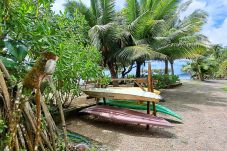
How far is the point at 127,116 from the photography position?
6.21 m

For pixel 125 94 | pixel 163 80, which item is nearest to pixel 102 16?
pixel 125 94

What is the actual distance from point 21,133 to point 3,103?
1.46 feet

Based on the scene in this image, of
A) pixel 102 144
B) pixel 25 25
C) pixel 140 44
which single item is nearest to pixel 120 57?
pixel 140 44

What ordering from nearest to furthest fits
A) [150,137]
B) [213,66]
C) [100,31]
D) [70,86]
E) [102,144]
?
[102,144], [150,137], [70,86], [100,31], [213,66]

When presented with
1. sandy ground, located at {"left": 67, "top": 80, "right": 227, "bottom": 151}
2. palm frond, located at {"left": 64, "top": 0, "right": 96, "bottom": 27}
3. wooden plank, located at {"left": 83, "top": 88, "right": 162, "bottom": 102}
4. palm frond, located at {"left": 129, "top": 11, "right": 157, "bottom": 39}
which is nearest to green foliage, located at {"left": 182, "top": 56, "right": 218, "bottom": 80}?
palm frond, located at {"left": 129, "top": 11, "right": 157, "bottom": 39}

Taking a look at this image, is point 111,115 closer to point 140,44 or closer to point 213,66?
point 140,44

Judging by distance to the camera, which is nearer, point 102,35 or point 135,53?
point 135,53

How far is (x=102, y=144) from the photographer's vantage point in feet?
16.5

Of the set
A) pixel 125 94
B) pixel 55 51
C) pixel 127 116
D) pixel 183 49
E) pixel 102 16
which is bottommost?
pixel 127 116

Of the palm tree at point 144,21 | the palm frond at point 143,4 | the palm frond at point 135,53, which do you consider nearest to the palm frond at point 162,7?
the palm tree at point 144,21

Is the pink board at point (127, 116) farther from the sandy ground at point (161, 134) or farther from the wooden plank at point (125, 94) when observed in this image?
the wooden plank at point (125, 94)

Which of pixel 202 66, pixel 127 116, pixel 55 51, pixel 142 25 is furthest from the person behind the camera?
pixel 202 66

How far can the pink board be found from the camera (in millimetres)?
5863

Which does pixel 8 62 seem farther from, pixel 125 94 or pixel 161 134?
pixel 161 134
